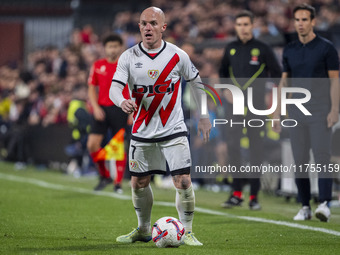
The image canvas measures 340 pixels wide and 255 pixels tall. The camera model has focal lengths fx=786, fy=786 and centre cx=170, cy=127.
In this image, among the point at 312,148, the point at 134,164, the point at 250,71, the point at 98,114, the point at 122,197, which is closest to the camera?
the point at 134,164

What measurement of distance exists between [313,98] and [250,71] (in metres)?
1.45

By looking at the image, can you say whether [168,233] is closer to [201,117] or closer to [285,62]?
[201,117]

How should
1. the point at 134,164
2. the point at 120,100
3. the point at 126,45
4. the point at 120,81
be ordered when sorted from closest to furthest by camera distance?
1. the point at 120,100
2. the point at 120,81
3. the point at 134,164
4. the point at 126,45

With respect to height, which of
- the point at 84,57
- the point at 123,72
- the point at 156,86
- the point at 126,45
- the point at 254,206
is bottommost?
the point at 254,206

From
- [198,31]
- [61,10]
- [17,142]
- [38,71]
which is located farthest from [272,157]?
[61,10]

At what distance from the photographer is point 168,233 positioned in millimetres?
6641

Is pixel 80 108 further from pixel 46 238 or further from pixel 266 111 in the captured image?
pixel 46 238

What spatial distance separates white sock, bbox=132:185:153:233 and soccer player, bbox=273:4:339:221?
2.58 m

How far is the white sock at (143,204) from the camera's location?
23.1 ft

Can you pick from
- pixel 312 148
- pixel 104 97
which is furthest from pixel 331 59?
pixel 104 97

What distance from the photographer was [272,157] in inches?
496

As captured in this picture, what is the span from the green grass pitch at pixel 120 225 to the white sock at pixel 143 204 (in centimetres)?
18

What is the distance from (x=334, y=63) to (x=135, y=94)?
9.82 ft

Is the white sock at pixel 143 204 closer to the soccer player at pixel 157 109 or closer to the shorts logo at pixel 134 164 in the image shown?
the soccer player at pixel 157 109
